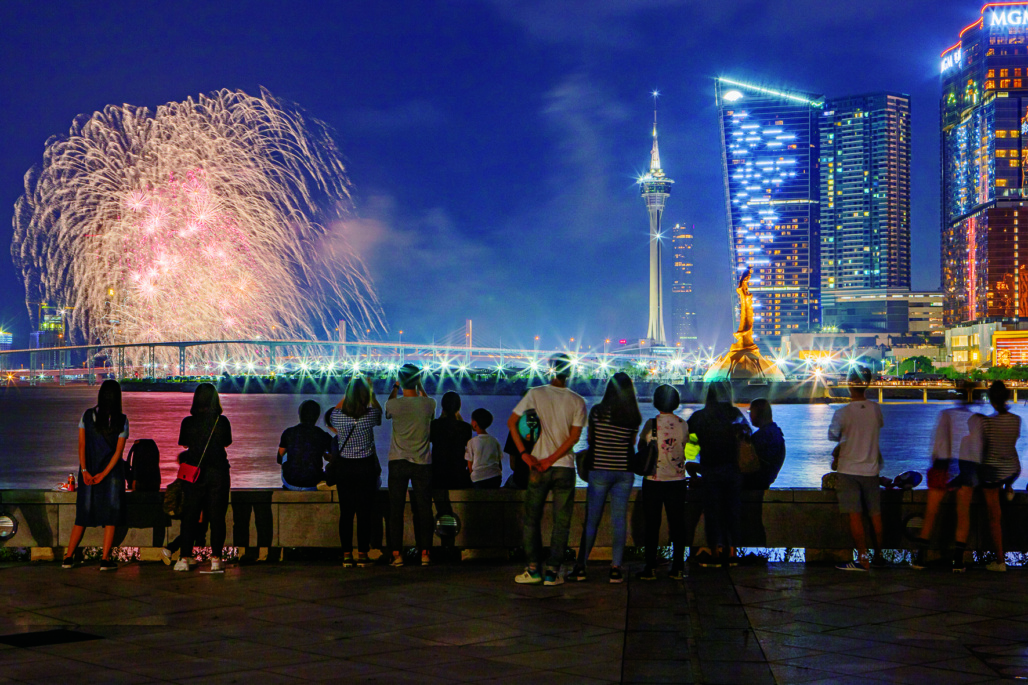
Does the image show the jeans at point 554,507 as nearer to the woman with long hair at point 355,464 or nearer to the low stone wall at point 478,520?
the low stone wall at point 478,520

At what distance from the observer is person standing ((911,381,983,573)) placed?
895cm

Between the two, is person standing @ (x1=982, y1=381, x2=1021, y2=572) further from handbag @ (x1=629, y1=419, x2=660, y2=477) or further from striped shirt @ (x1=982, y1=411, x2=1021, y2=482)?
handbag @ (x1=629, y1=419, x2=660, y2=477)

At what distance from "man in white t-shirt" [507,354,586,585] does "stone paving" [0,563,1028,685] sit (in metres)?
0.26

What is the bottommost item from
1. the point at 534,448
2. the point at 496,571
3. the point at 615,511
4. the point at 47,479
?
the point at 47,479

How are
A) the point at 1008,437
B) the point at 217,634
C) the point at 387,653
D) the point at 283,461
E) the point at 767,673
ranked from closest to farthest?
the point at 767,673 → the point at 387,653 → the point at 217,634 → the point at 1008,437 → the point at 283,461

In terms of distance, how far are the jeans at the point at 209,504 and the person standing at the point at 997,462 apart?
693cm

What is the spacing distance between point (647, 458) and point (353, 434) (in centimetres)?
273

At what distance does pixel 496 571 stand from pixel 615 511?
1320mm

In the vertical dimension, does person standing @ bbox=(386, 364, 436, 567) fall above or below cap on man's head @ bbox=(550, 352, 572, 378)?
below

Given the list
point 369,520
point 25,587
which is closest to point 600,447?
point 369,520

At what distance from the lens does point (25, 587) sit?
821 centimetres

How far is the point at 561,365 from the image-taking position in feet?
27.4

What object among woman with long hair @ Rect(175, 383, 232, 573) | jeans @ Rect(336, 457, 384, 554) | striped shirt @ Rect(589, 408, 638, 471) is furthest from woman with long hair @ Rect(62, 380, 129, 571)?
striped shirt @ Rect(589, 408, 638, 471)

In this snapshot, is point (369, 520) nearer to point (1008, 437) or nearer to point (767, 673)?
point (767, 673)
